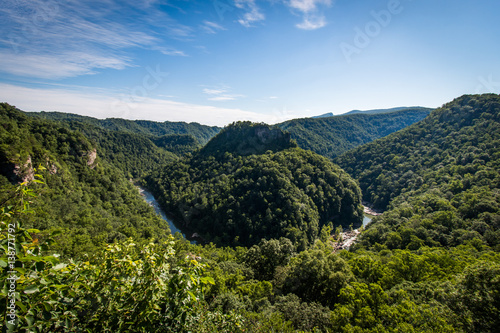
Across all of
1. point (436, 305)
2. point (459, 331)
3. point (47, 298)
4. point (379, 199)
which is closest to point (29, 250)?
point (47, 298)

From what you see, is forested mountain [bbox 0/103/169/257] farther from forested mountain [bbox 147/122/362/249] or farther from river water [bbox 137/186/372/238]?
forested mountain [bbox 147/122/362/249]

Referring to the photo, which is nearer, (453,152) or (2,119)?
(2,119)

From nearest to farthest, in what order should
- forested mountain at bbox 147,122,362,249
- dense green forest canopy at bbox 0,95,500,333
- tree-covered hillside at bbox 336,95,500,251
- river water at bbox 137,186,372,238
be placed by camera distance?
dense green forest canopy at bbox 0,95,500,333 < tree-covered hillside at bbox 336,95,500,251 < forested mountain at bbox 147,122,362,249 < river water at bbox 137,186,372,238

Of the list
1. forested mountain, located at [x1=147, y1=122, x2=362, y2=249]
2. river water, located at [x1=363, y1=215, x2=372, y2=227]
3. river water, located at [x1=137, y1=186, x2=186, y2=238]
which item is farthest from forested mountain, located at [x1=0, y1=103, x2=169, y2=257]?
river water, located at [x1=363, y1=215, x2=372, y2=227]

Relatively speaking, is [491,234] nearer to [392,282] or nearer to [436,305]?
[392,282]

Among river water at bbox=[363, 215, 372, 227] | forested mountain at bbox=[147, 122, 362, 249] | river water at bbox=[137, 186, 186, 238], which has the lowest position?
river water at bbox=[137, 186, 186, 238]

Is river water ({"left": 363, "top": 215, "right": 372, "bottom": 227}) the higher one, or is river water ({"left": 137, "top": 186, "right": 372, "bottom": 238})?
river water ({"left": 363, "top": 215, "right": 372, "bottom": 227})

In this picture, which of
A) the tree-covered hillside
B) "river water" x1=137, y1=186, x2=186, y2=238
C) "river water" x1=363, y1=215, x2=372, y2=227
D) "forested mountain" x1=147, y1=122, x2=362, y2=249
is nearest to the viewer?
the tree-covered hillside

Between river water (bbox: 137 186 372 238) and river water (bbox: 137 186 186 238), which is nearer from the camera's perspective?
river water (bbox: 137 186 186 238)
